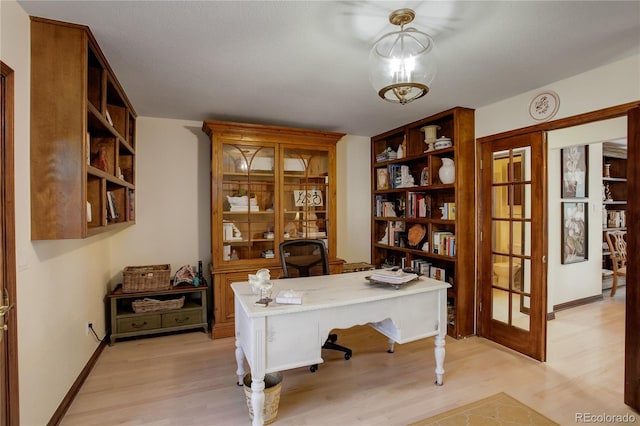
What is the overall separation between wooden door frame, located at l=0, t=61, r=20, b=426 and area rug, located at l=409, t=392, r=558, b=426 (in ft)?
7.15

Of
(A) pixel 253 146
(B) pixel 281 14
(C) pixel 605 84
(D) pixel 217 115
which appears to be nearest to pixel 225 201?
(A) pixel 253 146

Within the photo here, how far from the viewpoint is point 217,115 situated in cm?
359

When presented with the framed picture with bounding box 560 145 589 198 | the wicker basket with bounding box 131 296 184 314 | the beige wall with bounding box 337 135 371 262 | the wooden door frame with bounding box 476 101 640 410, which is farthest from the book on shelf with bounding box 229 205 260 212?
the framed picture with bounding box 560 145 589 198

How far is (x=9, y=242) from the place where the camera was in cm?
159

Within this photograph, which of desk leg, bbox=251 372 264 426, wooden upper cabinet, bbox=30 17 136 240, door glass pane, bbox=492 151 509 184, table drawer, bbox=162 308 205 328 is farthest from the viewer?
table drawer, bbox=162 308 205 328

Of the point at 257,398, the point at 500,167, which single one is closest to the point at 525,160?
the point at 500,167

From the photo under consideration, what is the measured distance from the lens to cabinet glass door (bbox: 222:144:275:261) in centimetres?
362

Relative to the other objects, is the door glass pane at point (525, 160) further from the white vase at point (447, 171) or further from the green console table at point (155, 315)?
the green console table at point (155, 315)

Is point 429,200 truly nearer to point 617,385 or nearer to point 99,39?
point 617,385

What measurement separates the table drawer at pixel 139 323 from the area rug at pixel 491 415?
105 inches

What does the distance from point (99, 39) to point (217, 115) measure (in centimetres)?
162

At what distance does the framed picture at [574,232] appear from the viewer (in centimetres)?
423

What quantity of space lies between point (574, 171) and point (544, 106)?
2078 millimetres

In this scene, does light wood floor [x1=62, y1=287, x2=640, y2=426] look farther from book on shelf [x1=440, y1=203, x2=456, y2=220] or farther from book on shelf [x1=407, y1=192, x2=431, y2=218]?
book on shelf [x1=407, y1=192, x2=431, y2=218]
